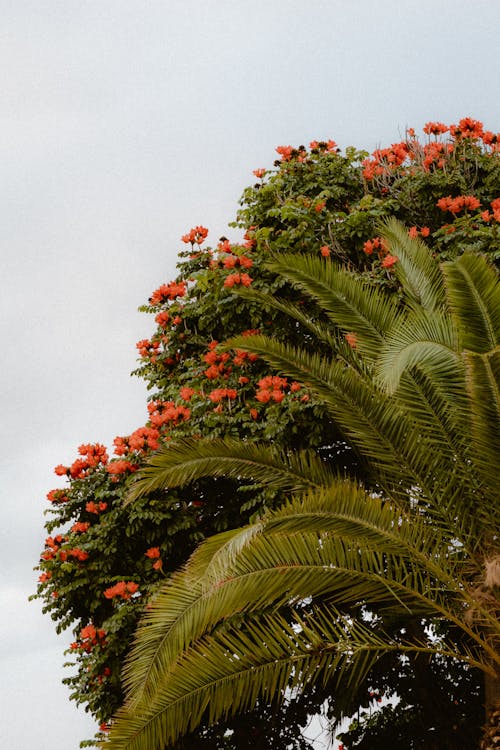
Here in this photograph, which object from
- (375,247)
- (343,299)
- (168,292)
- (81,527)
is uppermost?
(168,292)

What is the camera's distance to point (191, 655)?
612 centimetres

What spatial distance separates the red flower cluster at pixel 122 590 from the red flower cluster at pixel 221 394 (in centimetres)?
204

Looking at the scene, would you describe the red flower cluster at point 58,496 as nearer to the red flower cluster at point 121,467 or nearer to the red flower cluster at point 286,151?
the red flower cluster at point 121,467

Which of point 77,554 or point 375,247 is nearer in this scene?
point 77,554

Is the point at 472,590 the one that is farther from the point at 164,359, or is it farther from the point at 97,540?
the point at 164,359

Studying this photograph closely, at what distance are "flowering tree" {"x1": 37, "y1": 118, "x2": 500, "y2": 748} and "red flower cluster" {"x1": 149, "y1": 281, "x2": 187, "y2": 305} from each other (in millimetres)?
23

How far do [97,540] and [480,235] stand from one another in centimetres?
546

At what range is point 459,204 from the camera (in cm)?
1022

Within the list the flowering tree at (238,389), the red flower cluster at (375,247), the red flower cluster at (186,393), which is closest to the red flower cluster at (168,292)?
the flowering tree at (238,389)

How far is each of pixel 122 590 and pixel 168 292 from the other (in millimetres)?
4182

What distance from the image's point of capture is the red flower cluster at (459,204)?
33.6 feet

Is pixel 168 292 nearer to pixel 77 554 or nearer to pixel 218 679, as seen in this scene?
pixel 77 554

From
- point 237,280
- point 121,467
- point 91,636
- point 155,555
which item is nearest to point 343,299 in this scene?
point 237,280

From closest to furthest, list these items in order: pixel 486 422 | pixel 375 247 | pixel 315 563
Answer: pixel 486 422 → pixel 315 563 → pixel 375 247
